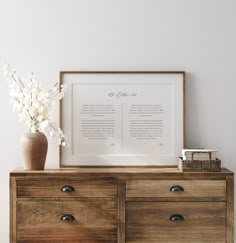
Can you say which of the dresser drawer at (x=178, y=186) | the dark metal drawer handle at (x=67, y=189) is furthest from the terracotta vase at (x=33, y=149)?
the dresser drawer at (x=178, y=186)

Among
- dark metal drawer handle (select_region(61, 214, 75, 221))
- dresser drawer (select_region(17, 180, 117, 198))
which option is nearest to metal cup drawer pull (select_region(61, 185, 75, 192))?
dresser drawer (select_region(17, 180, 117, 198))

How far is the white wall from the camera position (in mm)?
2783

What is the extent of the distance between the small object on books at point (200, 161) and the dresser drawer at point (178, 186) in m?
0.08

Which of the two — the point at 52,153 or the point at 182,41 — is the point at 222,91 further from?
the point at 52,153

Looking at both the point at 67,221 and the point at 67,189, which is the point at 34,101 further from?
the point at 67,221

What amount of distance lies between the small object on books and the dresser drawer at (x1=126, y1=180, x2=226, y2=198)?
0.08 meters

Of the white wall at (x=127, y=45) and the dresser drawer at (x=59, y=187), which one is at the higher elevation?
the white wall at (x=127, y=45)

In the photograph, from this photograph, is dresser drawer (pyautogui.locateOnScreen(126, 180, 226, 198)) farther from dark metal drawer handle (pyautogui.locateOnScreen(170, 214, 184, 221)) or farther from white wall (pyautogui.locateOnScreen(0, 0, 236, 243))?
white wall (pyautogui.locateOnScreen(0, 0, 236, 243))

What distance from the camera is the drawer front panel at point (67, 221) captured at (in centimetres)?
248

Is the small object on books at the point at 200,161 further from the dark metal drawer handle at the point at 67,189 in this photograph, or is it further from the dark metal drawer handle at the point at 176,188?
the dark metal drawer handle at the point at 67,189

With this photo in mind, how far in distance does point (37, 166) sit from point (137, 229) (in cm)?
68

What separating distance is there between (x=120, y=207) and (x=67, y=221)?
1.02ft

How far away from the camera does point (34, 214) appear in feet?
8.16

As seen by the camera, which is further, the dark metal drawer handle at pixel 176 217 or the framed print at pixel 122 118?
the framed print at pixel 122 118
